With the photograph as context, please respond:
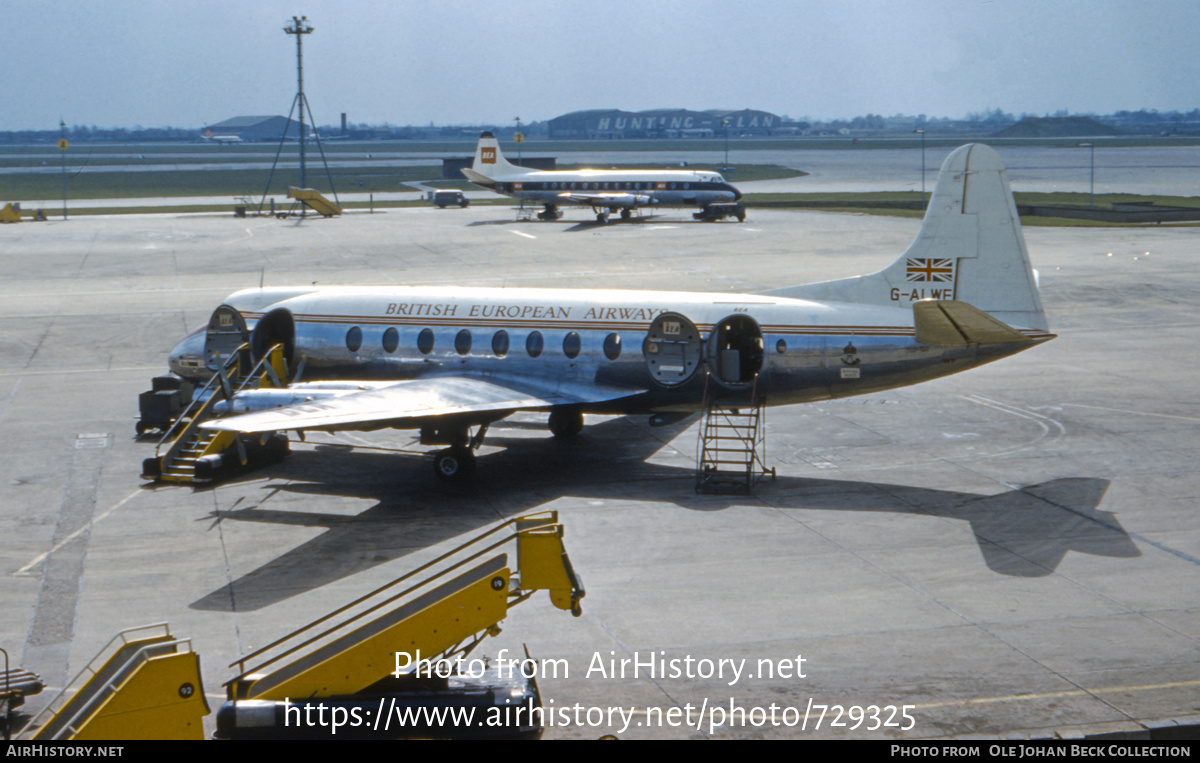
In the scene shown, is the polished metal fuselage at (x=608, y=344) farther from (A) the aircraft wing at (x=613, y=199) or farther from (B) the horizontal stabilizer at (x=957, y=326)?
(A) the aircraft wing at (x=613, y=199)

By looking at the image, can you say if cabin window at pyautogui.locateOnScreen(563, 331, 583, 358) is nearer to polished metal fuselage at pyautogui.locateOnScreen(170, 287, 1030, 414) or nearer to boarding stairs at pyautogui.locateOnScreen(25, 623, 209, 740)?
polished metal fuselage at pyautogui.locateOnScreen(170, 287, 1030, 414)

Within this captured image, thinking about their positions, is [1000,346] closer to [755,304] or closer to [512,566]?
[755,304]

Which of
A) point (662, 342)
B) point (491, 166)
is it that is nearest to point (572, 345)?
point (662, 342)

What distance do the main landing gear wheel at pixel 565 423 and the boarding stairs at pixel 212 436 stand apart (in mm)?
7198

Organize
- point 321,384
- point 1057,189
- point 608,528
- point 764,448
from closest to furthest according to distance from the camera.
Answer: point 608,528 < point 321,384 < point 764,448 < point 1057,189

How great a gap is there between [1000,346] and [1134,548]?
523 cm

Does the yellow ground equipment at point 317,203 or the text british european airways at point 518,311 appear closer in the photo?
the text british european airways at point 518,311

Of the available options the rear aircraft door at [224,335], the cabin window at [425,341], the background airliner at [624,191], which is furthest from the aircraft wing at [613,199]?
the cabin window at [425,341]

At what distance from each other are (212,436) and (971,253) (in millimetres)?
18857

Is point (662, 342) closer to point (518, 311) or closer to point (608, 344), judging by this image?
point (608, 344)

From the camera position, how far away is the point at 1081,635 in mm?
17250

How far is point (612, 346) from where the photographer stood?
2744 centimetres

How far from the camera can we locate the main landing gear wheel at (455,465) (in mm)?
26000

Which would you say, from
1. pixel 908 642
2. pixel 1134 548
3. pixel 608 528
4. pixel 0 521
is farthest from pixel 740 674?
pixel 0 521
